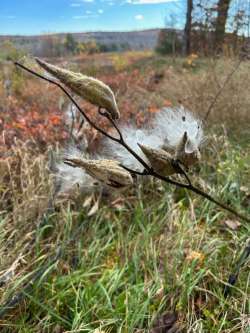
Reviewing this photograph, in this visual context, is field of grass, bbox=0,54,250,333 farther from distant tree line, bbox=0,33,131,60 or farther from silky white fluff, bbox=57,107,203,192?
distant tree line, bbox=0,33,131,60

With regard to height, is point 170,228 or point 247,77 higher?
point 247,77

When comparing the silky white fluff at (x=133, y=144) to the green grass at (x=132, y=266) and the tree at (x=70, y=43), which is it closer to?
the green grass at (x=132, y=266)

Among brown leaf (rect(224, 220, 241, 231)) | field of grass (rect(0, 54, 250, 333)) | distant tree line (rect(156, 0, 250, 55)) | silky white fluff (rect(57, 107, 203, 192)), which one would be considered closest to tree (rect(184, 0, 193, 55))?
distant tree line (rect(156, 0, 250, 55))

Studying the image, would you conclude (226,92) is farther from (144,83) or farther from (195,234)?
(144,83)

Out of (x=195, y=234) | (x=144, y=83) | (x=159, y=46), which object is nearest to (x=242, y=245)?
(x=195, y=234)

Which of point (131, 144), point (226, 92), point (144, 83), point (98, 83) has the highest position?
point (98, 83)

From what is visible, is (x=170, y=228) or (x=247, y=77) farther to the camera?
(x=247, y=77)

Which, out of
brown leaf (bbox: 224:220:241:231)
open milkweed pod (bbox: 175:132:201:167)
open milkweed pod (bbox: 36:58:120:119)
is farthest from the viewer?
brown leaf (bbox: 224:220:241:231)
